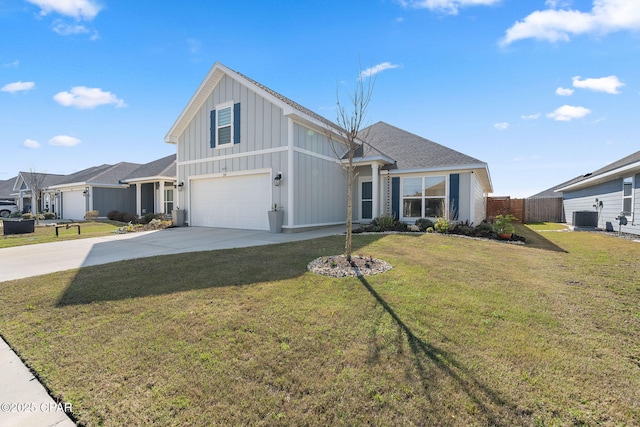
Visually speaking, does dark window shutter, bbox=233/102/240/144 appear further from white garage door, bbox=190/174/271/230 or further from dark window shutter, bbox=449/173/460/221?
dark window shutter, bbox=449/173/460/221

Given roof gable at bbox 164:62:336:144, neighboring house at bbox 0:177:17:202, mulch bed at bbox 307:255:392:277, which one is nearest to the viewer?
mulch bed at bbox 307:255:392:277

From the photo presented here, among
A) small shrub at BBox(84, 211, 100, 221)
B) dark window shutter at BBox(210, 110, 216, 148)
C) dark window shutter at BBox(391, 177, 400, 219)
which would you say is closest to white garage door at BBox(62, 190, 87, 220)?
small shrub at BBox(84, 211, 100, 221)

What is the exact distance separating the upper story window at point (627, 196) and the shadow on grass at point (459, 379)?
14.5 metres

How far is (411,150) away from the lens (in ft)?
46.1

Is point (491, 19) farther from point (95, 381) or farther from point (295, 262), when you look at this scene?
point (95, 381)

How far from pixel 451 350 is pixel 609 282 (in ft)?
14.7

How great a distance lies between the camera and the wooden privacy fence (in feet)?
72.3

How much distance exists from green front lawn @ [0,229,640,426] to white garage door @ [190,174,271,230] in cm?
648

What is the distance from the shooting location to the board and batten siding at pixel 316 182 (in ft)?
36.0

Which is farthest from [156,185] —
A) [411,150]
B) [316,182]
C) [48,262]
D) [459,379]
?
[459,379]

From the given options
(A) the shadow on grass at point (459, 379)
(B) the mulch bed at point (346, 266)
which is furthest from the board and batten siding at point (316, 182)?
(A) the shadow on grass at point (459, 379)

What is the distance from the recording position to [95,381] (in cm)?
230

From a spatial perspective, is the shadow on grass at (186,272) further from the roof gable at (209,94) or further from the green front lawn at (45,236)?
the green front lawn at (45,236)

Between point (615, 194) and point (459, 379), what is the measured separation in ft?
54.7
